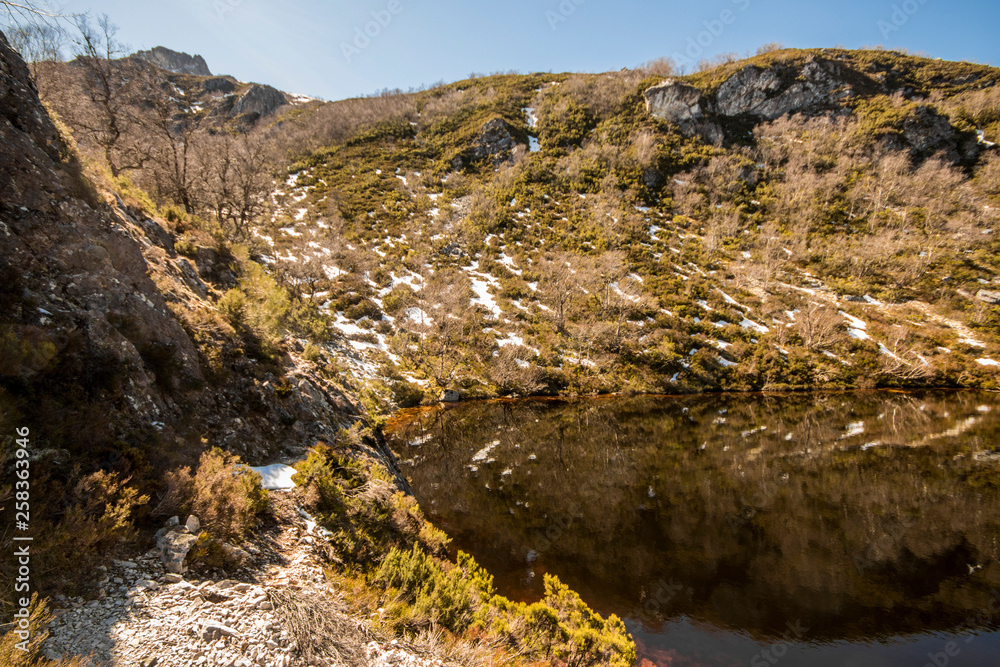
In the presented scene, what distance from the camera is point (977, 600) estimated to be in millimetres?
8234

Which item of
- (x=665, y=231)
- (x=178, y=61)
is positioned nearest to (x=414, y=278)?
(x=665, y=231)

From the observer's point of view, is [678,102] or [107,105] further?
[678,102]

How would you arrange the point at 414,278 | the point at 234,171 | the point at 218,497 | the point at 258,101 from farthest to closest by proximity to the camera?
the point at 258,101
the point at 414,278
the point at 234,171
the point at 218,497

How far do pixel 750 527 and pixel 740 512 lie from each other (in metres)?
0.79

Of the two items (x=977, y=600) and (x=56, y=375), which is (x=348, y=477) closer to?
(x=56, y=375)

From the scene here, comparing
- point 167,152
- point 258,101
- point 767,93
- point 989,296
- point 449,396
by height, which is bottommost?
point 449,396

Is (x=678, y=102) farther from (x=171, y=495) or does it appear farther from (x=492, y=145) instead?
(x=171, y=495)

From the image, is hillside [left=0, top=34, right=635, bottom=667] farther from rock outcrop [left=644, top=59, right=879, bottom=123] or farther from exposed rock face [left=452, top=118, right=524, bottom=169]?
rock outcrop [left=644, top=59, right=879, bottom=123]

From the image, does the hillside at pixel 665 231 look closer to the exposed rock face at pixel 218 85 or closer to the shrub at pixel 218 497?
the shrub at pixel 218 497

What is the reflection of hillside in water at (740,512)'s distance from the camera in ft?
27.3

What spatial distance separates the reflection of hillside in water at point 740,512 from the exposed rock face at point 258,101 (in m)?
93.5

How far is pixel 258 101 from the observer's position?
276 ft

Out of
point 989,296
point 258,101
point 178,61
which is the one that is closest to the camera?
point 989,296

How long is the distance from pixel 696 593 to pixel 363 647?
8035 millimetres
